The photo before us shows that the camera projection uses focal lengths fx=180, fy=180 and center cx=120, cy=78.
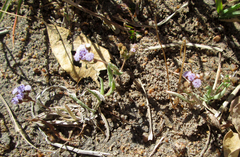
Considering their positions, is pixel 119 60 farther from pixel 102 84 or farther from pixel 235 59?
pixel 235 59

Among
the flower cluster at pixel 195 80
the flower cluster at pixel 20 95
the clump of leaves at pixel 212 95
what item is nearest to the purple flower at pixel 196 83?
the flower cluster at pixel 195 80

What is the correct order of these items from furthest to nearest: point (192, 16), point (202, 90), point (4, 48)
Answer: point (4, 48) → point (192, 16) → point (202, 90)

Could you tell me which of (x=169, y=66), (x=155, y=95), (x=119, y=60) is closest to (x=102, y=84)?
(x=119, y=60)

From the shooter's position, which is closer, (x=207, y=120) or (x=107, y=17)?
(x=207, y=120)

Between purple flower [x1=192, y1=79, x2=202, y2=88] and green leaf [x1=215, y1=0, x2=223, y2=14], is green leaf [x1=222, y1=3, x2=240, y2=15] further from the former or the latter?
purple flower [x1=192, y1=79, x2=202, y2=88]

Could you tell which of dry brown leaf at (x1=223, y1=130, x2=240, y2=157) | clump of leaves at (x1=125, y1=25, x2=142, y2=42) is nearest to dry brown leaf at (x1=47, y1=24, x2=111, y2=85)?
clump of leaves at (x1=125, y1=25, x2=142, y2=42)

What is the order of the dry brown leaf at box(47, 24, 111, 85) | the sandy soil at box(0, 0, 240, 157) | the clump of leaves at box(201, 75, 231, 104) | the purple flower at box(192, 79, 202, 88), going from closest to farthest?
the purple flower at box(192, 79, 202, 88) < the clump of leaves at box(201, 75, 231, 104) < the sandy soil at box(0, 0, 240, 157) < the dry brown leaf at box(47, 24, 111, 85)
